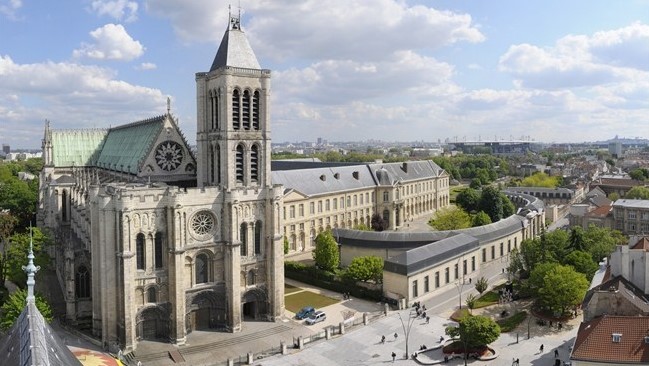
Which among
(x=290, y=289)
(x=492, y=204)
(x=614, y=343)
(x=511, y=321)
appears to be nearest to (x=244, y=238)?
(x=290, y=289)

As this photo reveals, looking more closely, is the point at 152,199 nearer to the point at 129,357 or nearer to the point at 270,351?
the point at 129,357

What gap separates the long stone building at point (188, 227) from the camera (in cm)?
4700

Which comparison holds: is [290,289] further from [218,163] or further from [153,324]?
[218,163]

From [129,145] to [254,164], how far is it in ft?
69.1

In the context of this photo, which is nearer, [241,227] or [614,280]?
[614,280]

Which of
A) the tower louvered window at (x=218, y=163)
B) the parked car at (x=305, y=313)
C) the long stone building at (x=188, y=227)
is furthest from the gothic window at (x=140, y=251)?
the parked car at (x=305, y=313)

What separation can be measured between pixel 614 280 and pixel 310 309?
28.8 metres

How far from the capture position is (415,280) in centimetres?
5969

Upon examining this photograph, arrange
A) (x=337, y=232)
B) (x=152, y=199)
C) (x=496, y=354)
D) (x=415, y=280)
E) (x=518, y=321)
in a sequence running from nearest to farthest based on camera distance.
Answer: (x=496, y=354) < (x=152, y=199) < (x=518, y=321) < (x=415, y=280) < (x=337, y=232)

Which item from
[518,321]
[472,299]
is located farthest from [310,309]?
[518,321]

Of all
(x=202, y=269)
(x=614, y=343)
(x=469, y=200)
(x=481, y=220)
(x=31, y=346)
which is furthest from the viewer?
(x=469, y=200)

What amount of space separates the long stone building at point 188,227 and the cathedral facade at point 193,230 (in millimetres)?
102

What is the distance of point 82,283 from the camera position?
54750 mm

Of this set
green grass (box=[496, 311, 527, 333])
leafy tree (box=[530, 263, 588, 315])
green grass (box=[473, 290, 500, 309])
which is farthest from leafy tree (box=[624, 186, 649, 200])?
green grass (box=[496, 311, 527, 333])
